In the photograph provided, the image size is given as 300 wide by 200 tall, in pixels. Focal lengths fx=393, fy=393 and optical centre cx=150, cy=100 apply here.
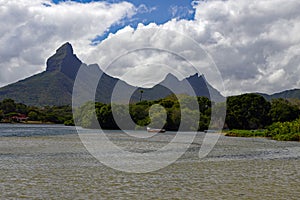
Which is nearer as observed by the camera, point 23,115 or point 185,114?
point 185,114

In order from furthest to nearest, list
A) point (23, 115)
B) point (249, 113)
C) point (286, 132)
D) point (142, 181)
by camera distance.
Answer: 1. point (23, 115)
2. point (249, 113)
3. point (286, 132)
4. point (142, 181)

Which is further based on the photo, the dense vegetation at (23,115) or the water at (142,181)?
the dense vegetation at (23,115)

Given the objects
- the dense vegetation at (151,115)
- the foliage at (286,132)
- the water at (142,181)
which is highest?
the dense vegetation at (151,115)

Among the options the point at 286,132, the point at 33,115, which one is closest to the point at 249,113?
the point at 286,132

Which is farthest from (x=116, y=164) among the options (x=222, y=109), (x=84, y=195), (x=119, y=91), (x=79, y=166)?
(x=222, y=109)

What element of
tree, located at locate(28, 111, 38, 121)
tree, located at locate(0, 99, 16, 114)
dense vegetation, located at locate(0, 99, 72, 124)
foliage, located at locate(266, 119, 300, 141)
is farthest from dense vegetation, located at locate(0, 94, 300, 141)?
tree, located at locate(0, 99, 16, 114)

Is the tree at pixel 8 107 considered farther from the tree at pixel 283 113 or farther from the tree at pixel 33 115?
the tree at pixel 283 113

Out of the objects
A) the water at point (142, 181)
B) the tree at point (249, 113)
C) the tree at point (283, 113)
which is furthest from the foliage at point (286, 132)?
the water at point (142, 181)

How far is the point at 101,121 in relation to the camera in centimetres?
13350

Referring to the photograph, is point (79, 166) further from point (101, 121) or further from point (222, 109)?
point (222, 109)

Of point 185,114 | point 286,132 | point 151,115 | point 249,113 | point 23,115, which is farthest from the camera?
point 23,115

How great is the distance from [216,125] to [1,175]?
124 meters

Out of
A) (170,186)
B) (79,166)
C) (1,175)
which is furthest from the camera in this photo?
(79,166)

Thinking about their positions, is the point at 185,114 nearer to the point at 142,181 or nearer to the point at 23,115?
the point at 23,115
